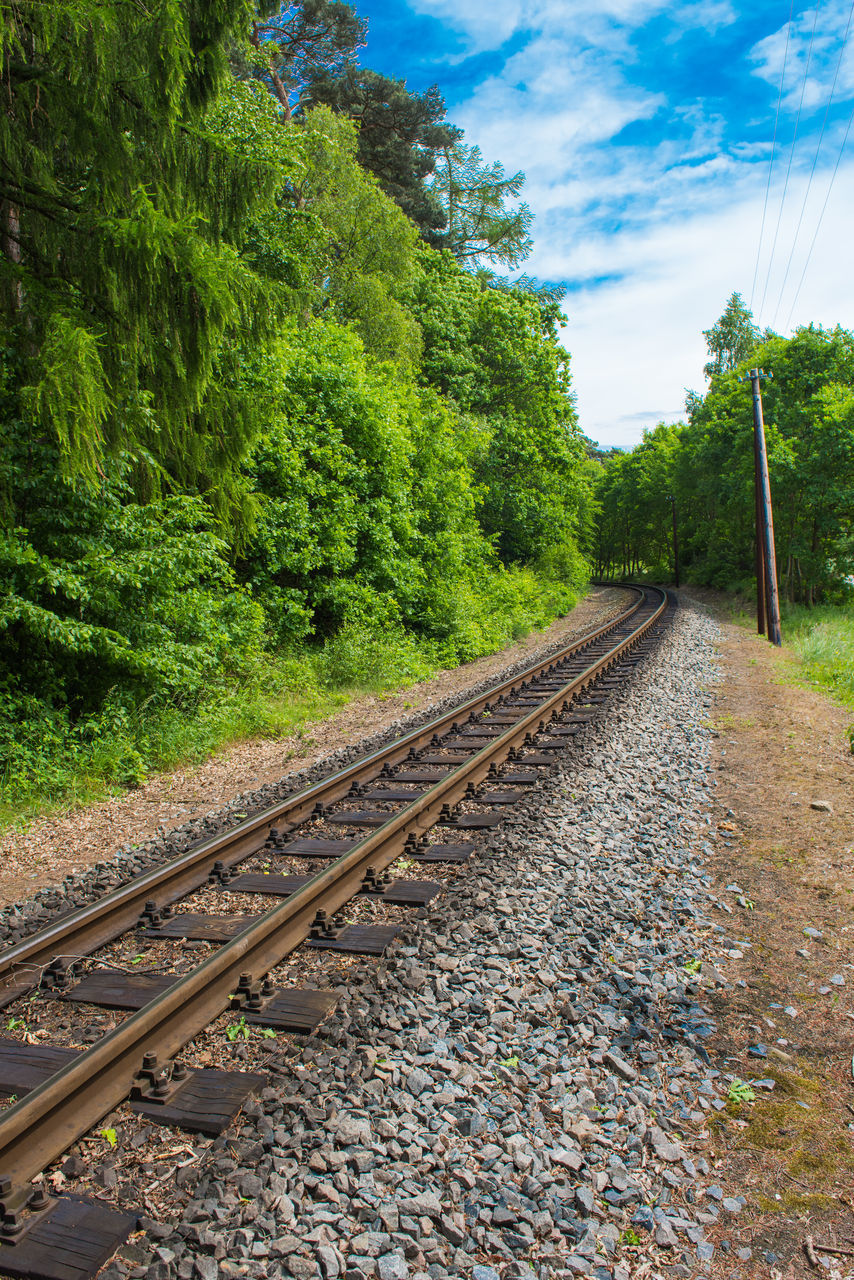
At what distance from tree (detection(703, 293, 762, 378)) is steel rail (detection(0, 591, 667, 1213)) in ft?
166

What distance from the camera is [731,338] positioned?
48.8m

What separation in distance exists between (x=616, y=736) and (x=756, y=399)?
13.5 meters

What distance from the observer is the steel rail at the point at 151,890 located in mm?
3865

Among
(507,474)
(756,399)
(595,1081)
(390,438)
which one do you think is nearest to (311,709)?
(390,438)

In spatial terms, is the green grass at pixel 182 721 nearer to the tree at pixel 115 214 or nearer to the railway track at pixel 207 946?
the railway track at pixel 207 946

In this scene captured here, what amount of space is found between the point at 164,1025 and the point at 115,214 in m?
6.50

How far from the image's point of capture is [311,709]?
10641 mm

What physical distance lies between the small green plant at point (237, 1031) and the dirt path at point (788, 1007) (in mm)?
1940

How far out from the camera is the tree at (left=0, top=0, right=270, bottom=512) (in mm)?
5934

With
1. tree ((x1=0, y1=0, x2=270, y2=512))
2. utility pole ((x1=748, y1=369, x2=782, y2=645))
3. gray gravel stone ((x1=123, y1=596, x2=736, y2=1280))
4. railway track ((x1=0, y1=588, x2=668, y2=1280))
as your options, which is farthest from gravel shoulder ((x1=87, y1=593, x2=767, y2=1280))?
utility pole ((x1=748, y1=369, x2=782, y2=645))

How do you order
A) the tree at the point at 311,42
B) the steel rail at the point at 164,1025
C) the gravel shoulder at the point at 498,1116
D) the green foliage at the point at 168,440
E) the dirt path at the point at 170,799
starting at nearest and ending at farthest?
the gravel shoulder at the point at 498,1116, the steel rail at the point at 164,1025, the dirt path at the point at 170,799, the green foliage at the point at 168,440, the tree at the point at 311,42

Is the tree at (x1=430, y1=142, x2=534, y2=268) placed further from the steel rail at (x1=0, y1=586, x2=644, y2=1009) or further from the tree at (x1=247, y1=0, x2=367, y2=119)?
the steel rail at (x1=0, y1=586, x2=644, y2=1009)

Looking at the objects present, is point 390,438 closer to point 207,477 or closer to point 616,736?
point 207,477

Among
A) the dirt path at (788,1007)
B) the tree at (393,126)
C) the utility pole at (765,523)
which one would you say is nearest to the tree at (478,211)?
the tree at (393,126)
